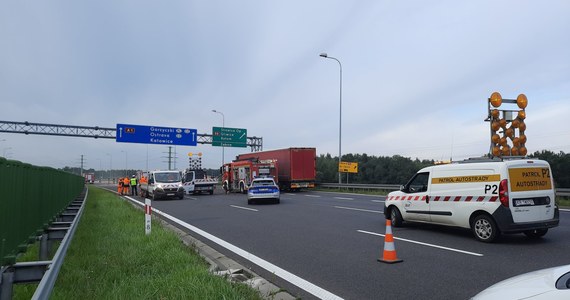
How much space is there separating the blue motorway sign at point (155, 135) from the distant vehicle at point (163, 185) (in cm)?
1329

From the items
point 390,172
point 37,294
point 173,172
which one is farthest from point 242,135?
point 37,294

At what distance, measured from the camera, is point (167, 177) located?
29.3 metres

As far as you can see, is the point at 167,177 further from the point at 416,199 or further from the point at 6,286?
the point at 6,286

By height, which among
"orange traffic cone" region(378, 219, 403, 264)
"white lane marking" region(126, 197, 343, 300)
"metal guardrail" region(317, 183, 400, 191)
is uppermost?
"metal guardrail" region(317, 183, 400, 191)

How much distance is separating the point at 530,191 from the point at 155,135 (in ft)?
128

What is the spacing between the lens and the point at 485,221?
9586 millimetres

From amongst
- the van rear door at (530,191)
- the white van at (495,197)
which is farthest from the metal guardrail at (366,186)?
the van rear door at (530,191)

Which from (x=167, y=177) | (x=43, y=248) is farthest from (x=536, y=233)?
(x=167, y=177)

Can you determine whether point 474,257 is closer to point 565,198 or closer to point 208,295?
point 208,295

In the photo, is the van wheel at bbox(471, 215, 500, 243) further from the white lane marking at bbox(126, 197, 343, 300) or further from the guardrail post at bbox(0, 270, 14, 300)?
the guardrail post at bbox(0, 270, 14, 300)

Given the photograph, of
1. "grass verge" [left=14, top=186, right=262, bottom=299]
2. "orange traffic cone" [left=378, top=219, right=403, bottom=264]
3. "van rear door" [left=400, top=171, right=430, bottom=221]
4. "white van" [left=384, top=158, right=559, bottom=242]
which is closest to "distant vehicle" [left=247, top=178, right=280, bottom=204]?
"van rear door" [left=400, top=171, right=430, bottom=221]

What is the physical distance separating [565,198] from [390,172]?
46.2 m

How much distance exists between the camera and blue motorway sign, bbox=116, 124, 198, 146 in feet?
138

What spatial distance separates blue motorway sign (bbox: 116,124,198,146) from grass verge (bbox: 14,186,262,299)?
3428cm
